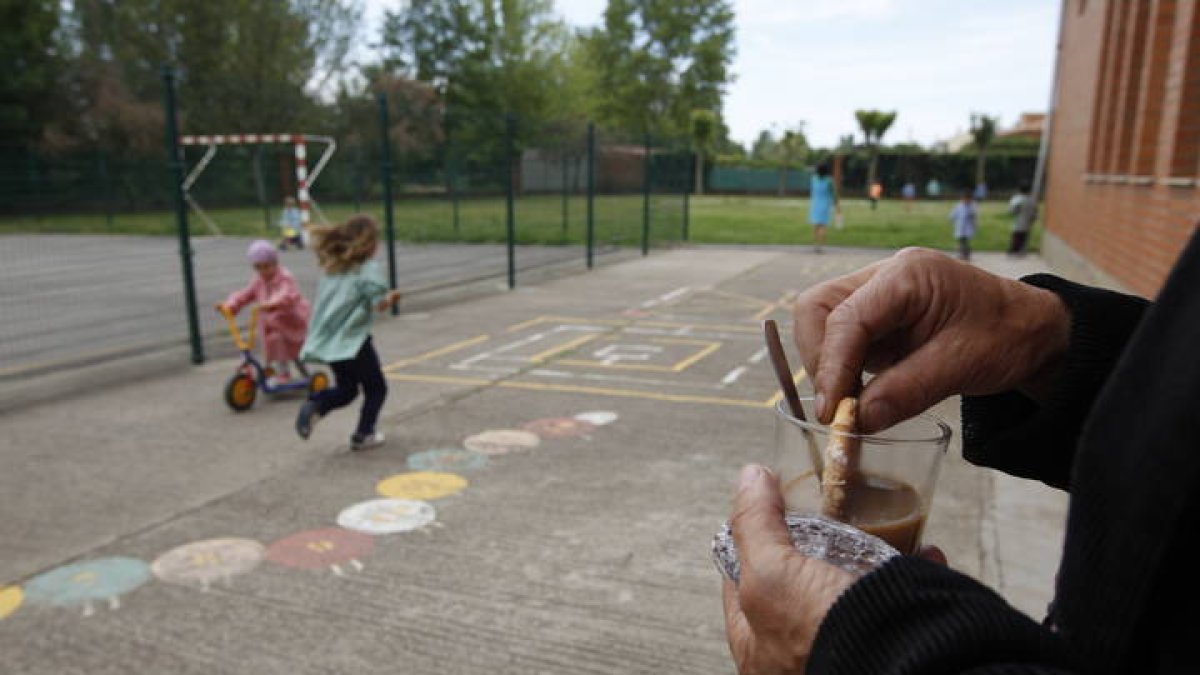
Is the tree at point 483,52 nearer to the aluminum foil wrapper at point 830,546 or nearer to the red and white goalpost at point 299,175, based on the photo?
the red and white goalpost at point 299,175

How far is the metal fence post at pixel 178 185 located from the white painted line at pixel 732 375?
14.8 feet

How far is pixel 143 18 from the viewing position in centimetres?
3288

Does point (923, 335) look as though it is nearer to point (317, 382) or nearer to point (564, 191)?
point (317, 382)

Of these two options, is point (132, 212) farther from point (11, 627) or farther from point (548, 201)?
point (11, 627)

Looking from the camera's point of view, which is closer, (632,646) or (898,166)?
(632,646)

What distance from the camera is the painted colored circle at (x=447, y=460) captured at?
187 inches

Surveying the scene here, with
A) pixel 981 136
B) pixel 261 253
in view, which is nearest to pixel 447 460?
pixel 261 253

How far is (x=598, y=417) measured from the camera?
5734 millimetres

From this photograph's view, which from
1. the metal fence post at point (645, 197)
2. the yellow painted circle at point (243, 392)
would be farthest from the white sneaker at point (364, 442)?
the metal fence post at point (645, 197)

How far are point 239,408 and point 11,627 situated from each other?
288 cm

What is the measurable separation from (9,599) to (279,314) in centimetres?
323

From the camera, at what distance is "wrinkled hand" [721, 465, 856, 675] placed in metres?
0.87

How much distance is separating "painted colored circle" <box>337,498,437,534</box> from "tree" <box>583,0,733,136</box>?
5308cm

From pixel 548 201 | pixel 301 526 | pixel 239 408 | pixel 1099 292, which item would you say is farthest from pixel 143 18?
pixel 1099 292
